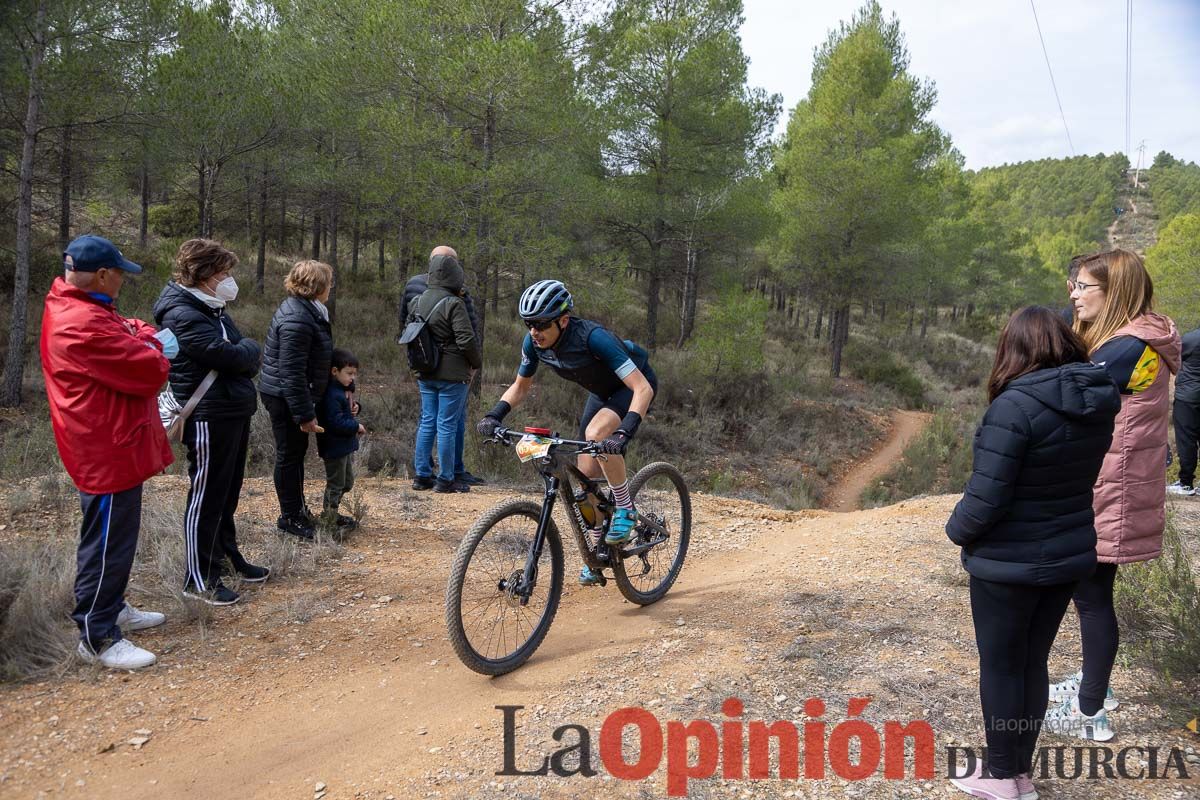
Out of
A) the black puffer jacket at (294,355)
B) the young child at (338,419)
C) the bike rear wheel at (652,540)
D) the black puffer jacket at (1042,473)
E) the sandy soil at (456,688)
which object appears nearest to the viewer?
the black puffer jacket at (1042,473)

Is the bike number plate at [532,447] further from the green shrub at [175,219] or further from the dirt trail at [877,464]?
the green shrub at [175,219]

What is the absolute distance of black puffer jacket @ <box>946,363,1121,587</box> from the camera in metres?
2.21

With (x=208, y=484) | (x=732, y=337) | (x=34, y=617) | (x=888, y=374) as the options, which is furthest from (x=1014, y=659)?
(x=888, y=374)

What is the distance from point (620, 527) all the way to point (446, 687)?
121 centimetres

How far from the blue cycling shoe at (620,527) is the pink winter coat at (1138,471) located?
2.15 metres

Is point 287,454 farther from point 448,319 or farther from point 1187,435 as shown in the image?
point 1187,435

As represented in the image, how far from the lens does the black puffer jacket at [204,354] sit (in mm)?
3725

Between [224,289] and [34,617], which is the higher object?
[224,289]

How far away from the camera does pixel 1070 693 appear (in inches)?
123

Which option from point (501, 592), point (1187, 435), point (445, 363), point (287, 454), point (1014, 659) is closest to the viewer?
point (1014, 659)

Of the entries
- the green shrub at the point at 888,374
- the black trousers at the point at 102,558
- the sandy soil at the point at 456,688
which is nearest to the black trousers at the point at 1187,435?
the sandy soil at the point at 456,688

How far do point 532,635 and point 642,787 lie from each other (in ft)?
3.90

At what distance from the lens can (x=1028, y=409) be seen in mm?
2225

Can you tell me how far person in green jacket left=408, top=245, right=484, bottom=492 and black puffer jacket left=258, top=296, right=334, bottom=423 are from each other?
1.92 meters
